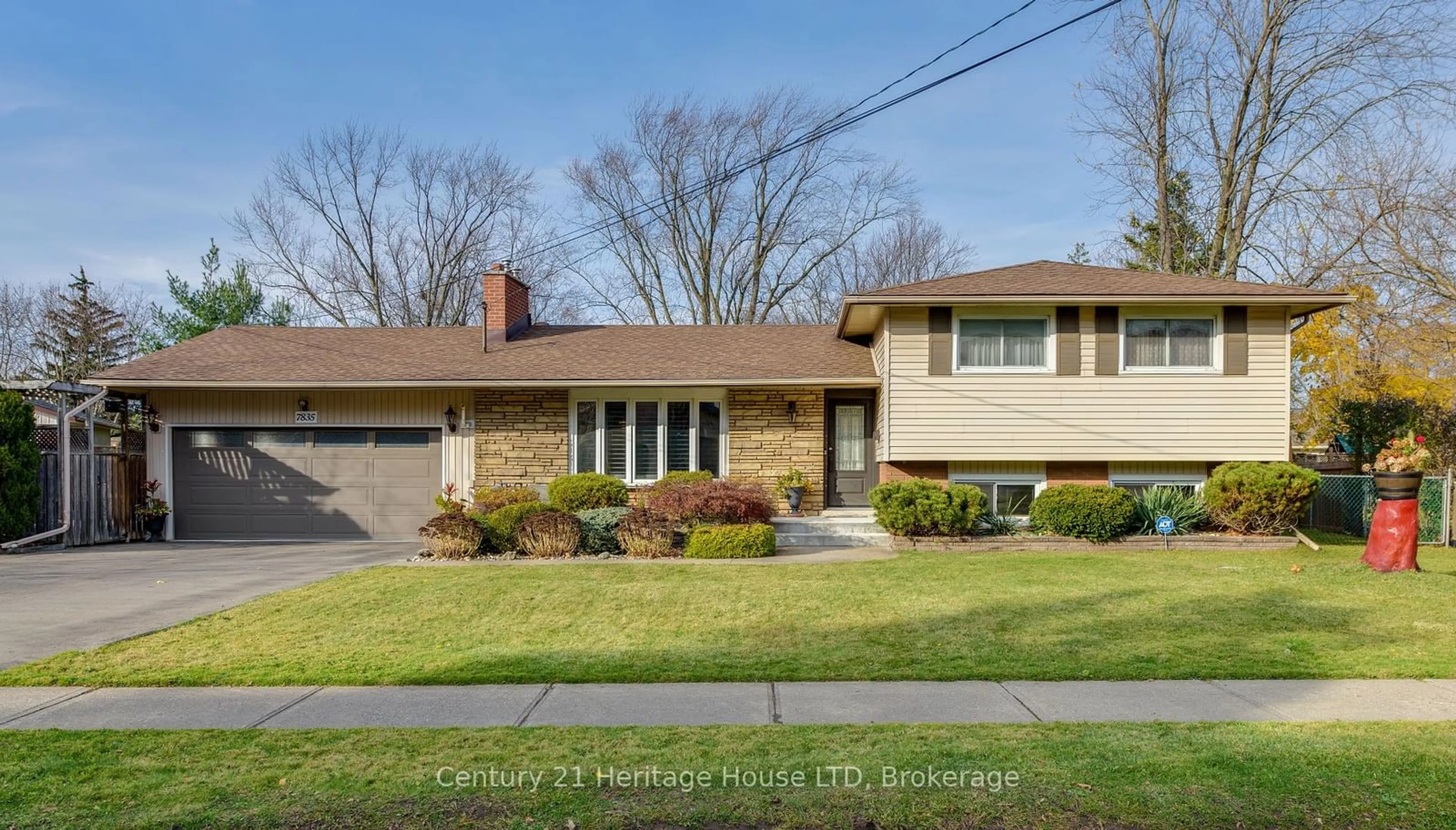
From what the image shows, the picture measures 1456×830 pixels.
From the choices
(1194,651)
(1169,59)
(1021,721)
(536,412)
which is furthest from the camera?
(1169,59)

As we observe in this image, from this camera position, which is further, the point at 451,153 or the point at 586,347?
the point at 451,153

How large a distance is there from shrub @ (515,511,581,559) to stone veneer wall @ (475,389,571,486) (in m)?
3.12

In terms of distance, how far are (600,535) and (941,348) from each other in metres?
6.17

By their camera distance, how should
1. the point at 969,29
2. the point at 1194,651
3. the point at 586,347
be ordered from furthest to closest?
the point at 586,347, the point at 969,29, the point at 1194,651

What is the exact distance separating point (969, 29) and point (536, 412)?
9355 millimetres

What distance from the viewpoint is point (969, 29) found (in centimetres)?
1077

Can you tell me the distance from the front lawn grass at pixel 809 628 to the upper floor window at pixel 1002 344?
13.5 feet

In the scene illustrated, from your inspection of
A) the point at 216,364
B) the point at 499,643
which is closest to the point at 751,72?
the point at 216,364

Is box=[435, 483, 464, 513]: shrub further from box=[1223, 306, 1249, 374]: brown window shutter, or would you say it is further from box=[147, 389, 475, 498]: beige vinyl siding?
box=[1223, 306, 1249, 374]: brown window shutter

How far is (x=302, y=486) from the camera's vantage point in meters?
15.7

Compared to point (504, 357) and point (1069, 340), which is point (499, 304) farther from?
point (1069, 340)

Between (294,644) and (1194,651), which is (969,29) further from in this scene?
(294,644)

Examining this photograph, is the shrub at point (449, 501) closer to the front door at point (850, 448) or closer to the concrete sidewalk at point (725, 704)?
the front door at point (850, 448)

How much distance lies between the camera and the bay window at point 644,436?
15.6 metres
